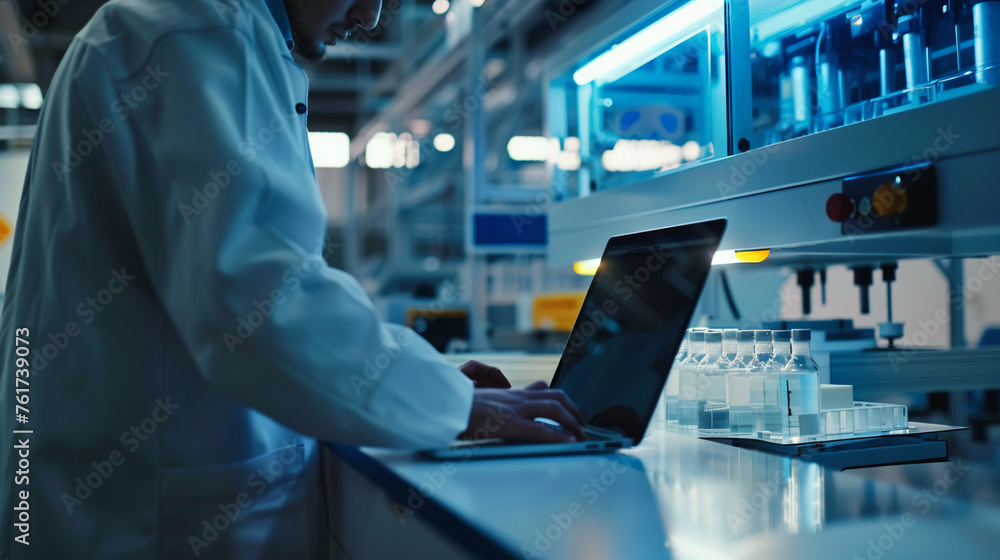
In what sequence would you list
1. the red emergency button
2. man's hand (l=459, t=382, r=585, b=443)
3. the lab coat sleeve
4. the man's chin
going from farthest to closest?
the man's chin
the red emergency button
man's hand (l=459, t=382, r=585, b=443)
the lab coat sleeve

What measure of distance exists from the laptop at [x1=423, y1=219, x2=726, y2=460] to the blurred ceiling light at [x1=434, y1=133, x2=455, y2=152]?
457 cm

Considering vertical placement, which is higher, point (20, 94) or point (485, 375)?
point (20, 94)

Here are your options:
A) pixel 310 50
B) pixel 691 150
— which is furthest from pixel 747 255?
pixel 310 50

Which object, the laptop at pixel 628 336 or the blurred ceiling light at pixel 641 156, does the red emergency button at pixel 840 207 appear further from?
the blurred ceiling light at pixel 641 156

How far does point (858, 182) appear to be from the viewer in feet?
3.24

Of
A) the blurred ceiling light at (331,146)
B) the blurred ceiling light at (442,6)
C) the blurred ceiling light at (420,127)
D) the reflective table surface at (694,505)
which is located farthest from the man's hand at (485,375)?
the blurred ceiling light at (331,146)

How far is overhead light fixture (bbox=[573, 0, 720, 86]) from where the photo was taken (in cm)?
138

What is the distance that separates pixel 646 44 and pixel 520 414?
100 cm

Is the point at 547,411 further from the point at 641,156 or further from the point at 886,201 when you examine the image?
the point at 641,156

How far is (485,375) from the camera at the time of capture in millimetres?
1171

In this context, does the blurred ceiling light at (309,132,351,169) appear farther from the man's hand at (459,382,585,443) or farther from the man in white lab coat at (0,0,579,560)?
the man's hand at (459,382,585,443)

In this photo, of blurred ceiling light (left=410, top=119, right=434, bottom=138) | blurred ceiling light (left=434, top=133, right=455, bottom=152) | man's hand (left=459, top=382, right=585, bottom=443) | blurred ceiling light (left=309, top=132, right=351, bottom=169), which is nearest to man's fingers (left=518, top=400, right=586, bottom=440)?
man's hand (left=459, top=382, right=585, bottom=443)

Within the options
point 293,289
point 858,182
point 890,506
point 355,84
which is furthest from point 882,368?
point 355,84

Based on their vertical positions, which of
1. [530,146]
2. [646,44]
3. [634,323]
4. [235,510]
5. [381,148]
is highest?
[530,146]
